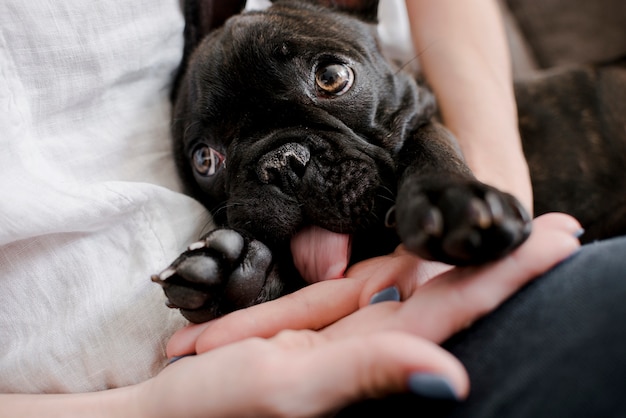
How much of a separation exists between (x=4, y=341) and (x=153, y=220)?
46cm

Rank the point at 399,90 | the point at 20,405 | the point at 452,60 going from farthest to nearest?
1. the point at 452,60
2. the point at 399,90
3. the point at 20,405

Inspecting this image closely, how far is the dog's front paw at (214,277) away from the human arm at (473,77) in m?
0.86

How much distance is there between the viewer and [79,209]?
131 centimetres

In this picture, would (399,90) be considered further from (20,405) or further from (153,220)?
(20,405)

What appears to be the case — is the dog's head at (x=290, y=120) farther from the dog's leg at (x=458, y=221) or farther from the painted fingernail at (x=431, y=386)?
the painted fingernail at (x=431, y=386)

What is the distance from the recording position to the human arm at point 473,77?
181 cm

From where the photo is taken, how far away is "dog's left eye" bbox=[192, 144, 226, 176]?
1.76 metres

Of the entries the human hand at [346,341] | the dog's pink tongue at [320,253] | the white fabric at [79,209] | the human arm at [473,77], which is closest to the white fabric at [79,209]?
the white fabric at [79,209]

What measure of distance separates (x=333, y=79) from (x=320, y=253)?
0.54 m

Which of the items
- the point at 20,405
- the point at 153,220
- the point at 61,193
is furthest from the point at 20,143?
the point at 20,405

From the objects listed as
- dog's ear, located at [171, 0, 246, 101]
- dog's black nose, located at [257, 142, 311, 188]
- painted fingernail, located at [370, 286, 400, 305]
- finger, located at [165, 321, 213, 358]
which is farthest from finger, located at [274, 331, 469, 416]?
dog's ear, located at [171, 0, 246, 101]

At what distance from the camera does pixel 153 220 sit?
1471mm

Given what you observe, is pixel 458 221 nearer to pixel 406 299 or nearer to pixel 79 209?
pixel 406 299

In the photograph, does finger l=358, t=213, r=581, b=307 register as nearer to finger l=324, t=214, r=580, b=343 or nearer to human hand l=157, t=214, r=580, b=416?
human hand l=157, t=214, r=580, b=416
